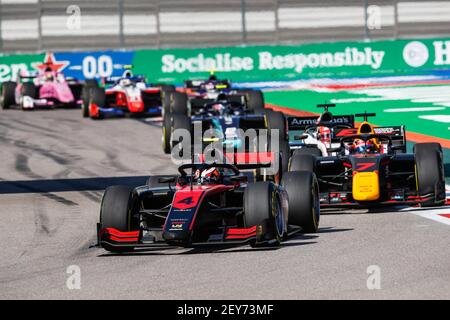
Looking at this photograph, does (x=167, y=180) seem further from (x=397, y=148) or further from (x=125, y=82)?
(x=125, y=82)

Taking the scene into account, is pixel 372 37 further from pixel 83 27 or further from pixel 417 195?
pixel 417 195

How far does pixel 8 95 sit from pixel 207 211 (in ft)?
86.3

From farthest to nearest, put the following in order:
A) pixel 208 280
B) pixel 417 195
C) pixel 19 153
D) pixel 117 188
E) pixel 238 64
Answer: pixel 238 64, pixel 19 153, pixel 417 195, pixel 117 188, pixel 208 280

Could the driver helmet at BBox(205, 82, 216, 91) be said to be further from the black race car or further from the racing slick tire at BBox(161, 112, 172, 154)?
the black race car

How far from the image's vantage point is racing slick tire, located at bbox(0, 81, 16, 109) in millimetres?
38188

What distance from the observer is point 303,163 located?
51.6 feet

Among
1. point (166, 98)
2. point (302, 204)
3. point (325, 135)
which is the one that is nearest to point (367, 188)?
point (302, 204)

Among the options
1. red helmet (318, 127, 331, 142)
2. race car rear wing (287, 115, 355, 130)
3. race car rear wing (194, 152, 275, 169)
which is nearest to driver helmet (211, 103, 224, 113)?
race car rear wing (287, 115, 355, 130)

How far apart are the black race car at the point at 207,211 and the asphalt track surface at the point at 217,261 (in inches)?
7.0

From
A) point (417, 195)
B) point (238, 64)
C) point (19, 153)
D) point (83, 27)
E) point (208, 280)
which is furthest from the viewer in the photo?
point (83, 27)
